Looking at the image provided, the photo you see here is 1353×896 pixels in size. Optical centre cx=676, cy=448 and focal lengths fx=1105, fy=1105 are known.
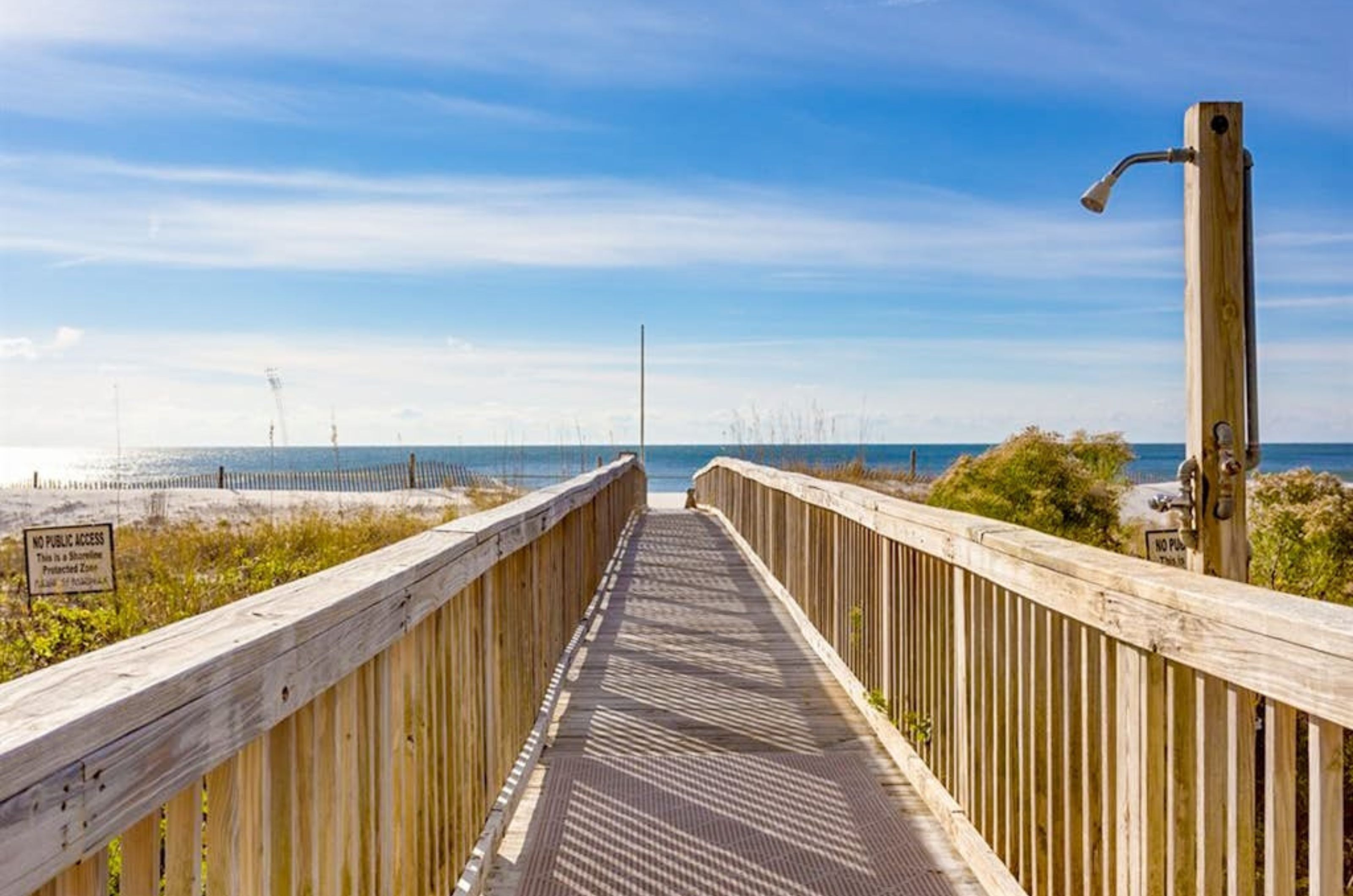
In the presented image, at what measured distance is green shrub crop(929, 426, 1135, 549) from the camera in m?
9.25

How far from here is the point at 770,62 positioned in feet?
53.8

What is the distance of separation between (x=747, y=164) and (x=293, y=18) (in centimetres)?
1476

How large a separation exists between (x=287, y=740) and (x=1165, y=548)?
570 centimetres

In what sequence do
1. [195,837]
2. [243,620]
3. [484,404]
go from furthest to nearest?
1. [484,404]
2. [243,620]
3. [195,837]

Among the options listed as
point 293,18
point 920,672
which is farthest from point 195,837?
point 293,18

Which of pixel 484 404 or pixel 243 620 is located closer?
pixel 243 620

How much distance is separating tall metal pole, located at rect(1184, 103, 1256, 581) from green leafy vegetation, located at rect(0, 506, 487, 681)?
5.37m

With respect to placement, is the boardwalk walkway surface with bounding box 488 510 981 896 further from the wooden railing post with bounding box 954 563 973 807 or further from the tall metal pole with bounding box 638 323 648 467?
the tall metal pole with bounding box 638 323 648 467

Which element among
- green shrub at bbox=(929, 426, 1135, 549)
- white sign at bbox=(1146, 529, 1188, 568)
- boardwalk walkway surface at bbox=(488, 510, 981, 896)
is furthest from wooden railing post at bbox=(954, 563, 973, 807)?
green shrub at bbox=(929, 426, 1135, 549)

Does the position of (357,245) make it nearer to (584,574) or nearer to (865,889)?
(584,574)

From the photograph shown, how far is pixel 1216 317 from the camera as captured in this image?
5.26 m

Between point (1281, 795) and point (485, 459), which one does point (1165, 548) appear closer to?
point (1281, 795)

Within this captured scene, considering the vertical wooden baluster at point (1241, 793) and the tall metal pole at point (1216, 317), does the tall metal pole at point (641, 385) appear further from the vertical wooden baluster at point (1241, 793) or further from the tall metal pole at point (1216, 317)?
the vertical wooden baluster at point (1241, 793)

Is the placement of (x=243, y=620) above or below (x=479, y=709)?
above
